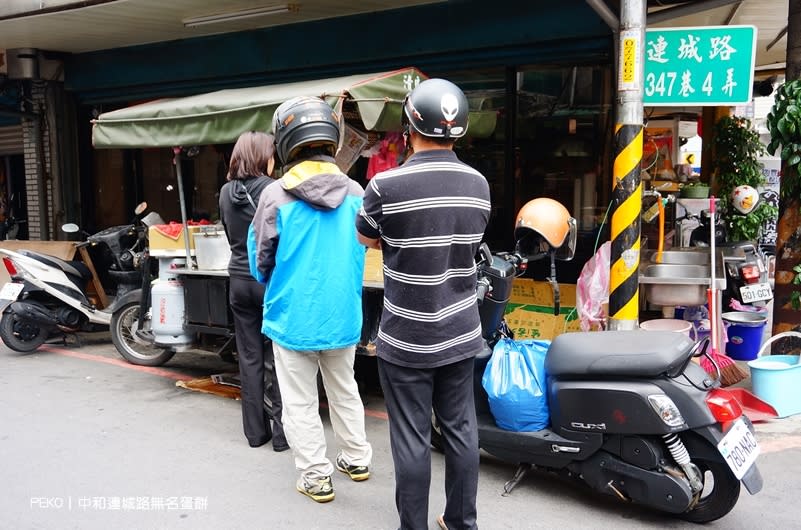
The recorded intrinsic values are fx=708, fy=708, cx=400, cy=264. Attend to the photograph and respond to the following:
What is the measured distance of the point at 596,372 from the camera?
3467 millimetres

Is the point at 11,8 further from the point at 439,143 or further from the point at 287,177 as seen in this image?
the point at 439,143

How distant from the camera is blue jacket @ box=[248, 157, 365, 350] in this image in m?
3.72

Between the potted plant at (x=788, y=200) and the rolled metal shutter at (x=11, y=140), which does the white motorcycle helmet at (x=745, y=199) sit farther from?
the rolled metal shutter at (x=11, y=140)

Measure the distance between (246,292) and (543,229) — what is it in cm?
190

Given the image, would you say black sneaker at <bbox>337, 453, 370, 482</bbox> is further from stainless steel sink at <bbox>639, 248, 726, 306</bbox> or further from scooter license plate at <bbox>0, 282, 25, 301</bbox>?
scooter license plate at <bbox>0, 282, 25, 301</bbox>

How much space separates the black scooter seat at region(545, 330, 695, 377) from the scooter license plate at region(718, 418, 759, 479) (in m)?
0.39

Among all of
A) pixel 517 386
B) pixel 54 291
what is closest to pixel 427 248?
pixel 517 386

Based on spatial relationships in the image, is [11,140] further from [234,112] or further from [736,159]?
[736,159]

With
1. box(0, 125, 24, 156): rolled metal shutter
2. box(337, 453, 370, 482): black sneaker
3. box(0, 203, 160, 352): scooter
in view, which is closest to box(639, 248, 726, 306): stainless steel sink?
box(337, 453, 370, 482): black sneaker

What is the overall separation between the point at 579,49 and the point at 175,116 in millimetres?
3686

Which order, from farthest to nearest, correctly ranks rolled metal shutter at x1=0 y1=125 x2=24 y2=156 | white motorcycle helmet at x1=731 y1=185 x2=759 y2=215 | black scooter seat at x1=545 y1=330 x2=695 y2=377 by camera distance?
rolled metal shutter at x1=0 y1=125 x2=24 y2=156, white motorcycle helmet at x1=731 y1=185 x2=759 y2=215, black scooter seat at x1=545 y1=330 x2=695 y2=377

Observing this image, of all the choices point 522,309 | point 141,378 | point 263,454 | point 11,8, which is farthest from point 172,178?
point 263,454

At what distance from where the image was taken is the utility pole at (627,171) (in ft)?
15.8

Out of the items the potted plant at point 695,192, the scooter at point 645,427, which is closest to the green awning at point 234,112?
the scooter at point 645,427
